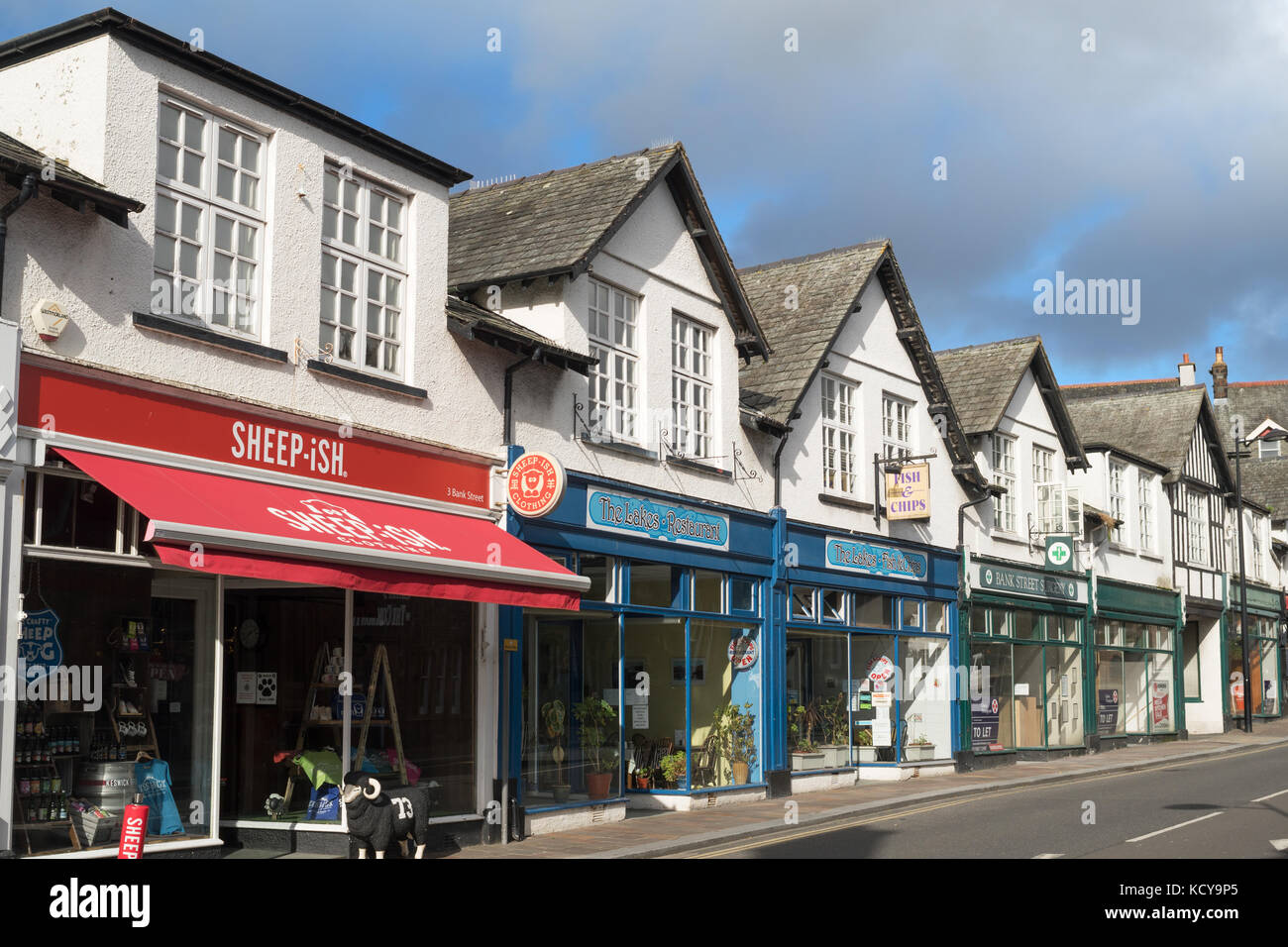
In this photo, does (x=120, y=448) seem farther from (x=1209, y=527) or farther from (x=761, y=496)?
(x=1209, y=527)

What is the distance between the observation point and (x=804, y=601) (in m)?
21.0

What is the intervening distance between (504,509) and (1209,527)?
1193 inches

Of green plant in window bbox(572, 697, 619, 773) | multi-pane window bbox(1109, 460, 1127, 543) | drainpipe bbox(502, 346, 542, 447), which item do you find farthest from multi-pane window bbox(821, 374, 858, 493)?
multi-pane window bbox(1109, 460, 1127, 543)

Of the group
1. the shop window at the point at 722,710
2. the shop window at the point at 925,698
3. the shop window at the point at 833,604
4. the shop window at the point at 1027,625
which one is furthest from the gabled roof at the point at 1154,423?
the shop window at the point at 722,710

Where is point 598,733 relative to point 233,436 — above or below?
below

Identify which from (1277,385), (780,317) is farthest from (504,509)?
(1277,385)

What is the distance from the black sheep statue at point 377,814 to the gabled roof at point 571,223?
6899mm

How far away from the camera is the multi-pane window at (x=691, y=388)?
1862 centimetres

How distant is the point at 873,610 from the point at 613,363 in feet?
25.5

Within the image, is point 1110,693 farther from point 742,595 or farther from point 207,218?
point 207,218

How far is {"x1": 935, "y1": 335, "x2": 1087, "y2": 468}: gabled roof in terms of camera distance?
2775 cm

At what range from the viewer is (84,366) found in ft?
35.5

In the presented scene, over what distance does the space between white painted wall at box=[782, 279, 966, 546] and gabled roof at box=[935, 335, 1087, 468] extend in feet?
8.23

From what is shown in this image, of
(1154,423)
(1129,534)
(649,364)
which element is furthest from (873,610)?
(1154,423)
